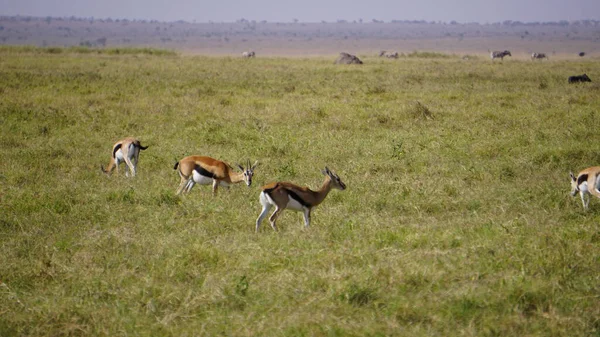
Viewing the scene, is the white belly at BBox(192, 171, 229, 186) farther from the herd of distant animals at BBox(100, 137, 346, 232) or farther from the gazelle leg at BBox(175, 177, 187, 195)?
the gazelle leg at BBox(175, 177, 187, 195)

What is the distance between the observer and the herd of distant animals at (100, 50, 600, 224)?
722 cm

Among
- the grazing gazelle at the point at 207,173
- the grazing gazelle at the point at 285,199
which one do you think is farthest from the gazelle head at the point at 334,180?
the grazing gazelle at the point at 207,173

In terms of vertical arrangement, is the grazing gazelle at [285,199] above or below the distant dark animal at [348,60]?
above

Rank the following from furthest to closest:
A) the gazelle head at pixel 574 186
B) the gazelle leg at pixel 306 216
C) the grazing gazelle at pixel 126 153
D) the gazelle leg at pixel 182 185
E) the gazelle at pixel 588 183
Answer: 1. the grazing gazelle at pixel 126 153
2. the gazelle leg at pixel 182 185
3. the gazelle head at pixel 574 186
4. the gazelle at pixel 588 183
5. the gazelle leg at pixel 306 216

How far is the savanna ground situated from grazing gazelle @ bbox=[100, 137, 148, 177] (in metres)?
0.20

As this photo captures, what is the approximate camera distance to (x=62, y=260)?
6305 millimetres

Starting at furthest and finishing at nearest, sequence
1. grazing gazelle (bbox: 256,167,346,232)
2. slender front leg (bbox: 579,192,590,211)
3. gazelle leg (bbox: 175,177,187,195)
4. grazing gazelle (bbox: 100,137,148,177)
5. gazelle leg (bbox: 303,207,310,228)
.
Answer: grazing gazelle (bbox: 100,137,148,177) → gazelle leg (bbox: 175,177,187,195) → slender front leg (bbox: 579,192,590,211) → gazelle leg (bbox: 303,207,310,228) → grazing gazelle (bbox: 256,167,346,232)

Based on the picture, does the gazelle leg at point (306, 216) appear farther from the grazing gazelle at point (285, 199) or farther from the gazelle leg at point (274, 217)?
the gazelle leg at point (274, 217)

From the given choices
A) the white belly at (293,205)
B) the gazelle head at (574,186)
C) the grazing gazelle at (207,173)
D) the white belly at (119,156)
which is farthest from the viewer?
the white belly at (119,156)

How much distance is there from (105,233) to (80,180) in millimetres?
2825

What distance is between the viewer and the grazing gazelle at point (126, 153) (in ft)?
32.4

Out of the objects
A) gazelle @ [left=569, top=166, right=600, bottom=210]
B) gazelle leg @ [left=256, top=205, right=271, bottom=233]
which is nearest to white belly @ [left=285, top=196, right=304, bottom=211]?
gazelle leg @ [left=256, top=205, right=271, bottom=233]

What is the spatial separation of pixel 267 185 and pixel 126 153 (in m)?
3.39

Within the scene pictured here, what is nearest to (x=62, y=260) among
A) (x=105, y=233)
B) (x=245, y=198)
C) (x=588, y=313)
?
(x=105, y=233)
